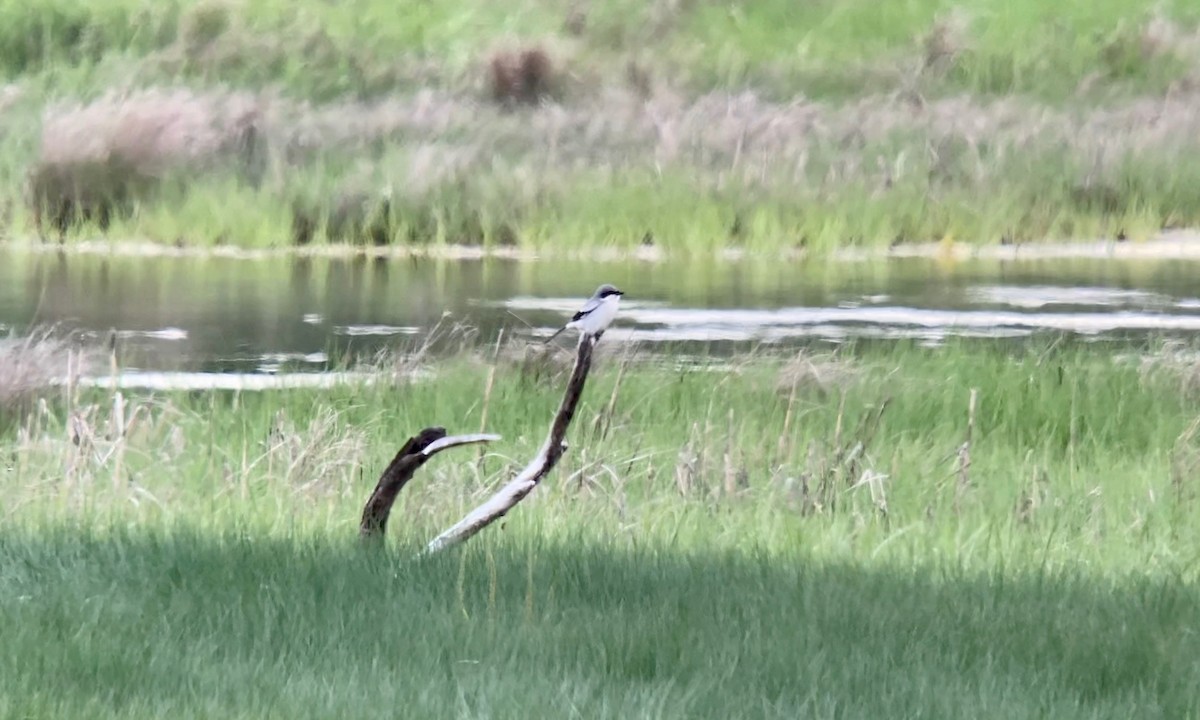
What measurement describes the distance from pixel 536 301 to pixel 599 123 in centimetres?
850

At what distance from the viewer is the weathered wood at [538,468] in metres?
4.93

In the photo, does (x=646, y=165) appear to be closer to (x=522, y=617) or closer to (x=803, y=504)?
(x=803, y=504)

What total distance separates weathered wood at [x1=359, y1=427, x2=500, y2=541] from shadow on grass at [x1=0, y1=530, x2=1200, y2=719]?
0.19 metres

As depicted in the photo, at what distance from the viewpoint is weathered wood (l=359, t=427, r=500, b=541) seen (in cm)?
519

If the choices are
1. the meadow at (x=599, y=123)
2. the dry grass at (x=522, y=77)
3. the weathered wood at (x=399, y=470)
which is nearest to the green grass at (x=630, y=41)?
the meadow at (x=599, y=123)

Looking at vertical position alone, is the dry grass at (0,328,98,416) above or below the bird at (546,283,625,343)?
below

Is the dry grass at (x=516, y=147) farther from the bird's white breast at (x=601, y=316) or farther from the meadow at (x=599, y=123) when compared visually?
the bird's white breast at (x=601, y=316)

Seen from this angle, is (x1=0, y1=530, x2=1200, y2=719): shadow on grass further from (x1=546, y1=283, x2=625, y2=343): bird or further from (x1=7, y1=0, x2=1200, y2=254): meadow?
(x1=7, y1=0, x2=1200, y2=254): meadow

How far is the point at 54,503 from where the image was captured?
22.3 feet

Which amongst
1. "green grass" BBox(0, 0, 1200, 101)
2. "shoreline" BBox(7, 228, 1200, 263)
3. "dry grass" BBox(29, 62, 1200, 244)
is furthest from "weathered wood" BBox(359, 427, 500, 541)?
"green grass" BBox(0, 0, 1200, 101)

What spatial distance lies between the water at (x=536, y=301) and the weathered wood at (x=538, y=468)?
19.4 ft

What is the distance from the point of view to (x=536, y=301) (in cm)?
1516

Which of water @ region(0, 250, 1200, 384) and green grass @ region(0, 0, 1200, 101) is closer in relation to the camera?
water @ region(0, 250, 1200, 384)

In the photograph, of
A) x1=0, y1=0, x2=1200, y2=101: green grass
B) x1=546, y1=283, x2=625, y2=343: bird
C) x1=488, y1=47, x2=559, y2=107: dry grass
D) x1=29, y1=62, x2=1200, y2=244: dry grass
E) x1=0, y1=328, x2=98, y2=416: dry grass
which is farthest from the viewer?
x1=0, y1=0, x2=1200, y2=101: green grass
